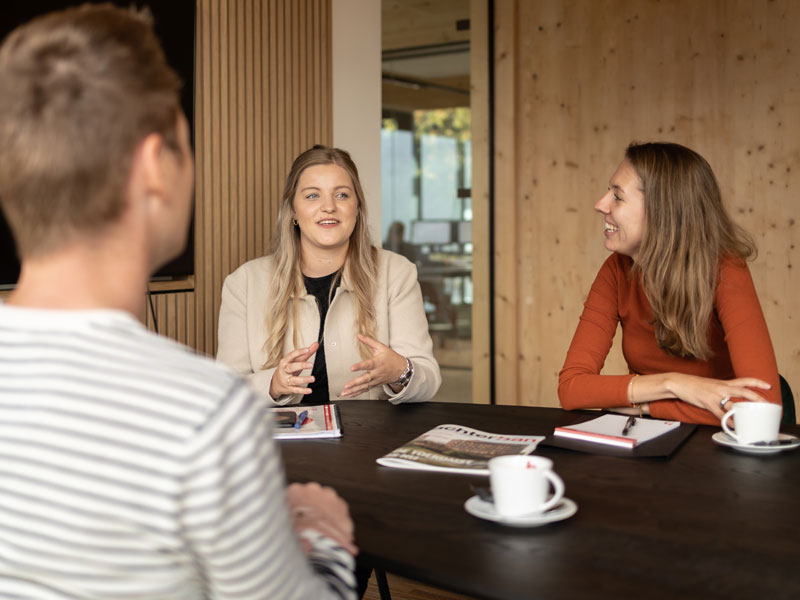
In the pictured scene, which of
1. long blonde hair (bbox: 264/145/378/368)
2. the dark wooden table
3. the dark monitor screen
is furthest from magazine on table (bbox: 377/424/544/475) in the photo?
the dark monitor screen

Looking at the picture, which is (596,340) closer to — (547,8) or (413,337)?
(413,337)

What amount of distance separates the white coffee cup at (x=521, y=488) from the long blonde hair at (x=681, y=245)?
117 centimetres

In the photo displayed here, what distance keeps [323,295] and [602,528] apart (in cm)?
163

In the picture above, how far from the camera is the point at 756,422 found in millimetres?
1635

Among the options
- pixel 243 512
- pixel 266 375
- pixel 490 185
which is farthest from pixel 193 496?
pixel 490 185

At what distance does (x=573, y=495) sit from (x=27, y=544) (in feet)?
2.86

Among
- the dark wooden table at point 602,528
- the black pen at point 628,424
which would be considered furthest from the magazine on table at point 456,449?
the black pen at point 628,424

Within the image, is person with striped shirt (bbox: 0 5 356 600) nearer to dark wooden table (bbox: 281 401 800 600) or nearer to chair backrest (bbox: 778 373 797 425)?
dark wooden table (bbox: 281 401 800 600)

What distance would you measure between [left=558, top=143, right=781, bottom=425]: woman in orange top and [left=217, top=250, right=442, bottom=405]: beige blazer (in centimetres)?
54

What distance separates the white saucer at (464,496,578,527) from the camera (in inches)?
47.3

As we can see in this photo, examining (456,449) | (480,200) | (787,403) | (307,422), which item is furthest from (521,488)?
(480,200)

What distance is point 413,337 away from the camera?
8.57 feet

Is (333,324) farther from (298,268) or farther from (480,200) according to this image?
(480,200)

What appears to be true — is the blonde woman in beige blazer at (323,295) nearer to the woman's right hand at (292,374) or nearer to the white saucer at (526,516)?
the woman's right hand at (292,374)
